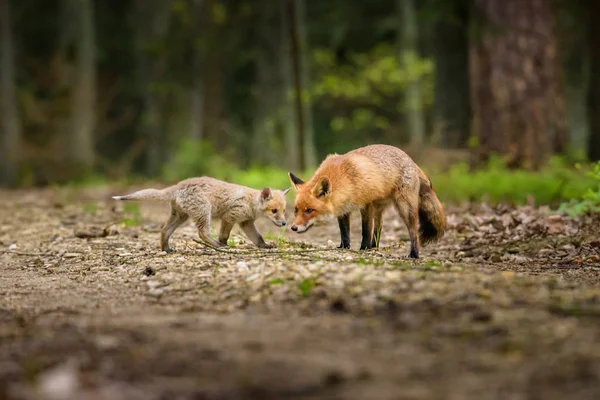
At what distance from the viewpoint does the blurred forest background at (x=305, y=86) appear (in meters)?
14.5

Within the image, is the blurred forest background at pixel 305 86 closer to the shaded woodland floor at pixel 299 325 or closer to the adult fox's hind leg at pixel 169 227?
the adult fox's hind leg at pixel 169 227

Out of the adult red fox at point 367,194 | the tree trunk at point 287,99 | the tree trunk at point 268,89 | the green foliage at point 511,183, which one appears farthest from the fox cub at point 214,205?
the tree trunk at point 268,89

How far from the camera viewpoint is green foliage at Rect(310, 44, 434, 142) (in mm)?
26141

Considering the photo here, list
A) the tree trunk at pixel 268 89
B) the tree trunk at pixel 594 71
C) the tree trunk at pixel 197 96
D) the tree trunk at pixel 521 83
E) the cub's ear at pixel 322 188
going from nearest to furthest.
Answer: the cub's ear at pixel 322 188 < the tree trunk at pixel 521 83 < the tree trunk at pixel 594 71 < the tree trunk at pixel 268 89 < the tree trunk at pixel 197 96

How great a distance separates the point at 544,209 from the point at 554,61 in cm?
496

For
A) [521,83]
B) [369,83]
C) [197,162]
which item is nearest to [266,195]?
[521,83]

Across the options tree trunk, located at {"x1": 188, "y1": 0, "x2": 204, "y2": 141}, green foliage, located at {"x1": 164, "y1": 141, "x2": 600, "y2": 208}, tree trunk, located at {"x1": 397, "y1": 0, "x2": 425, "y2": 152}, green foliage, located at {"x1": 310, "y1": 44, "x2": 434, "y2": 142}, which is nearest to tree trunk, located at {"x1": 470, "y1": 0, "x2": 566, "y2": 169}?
green foliage, located at {"x1": 164, "y1": 141, "x2": 600, "y2": 208}

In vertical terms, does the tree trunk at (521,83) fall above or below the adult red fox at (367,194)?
above

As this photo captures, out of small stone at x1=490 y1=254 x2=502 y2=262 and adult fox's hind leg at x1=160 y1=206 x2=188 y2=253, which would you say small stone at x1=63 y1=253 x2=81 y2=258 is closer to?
adult fox's hind leg at x1=160 y1=206 x2=188 y2=253

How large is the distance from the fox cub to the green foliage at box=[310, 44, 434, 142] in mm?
17007

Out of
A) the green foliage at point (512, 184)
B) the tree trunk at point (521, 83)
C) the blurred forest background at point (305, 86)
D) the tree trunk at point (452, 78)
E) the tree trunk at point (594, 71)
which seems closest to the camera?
the green foliage at point (512, 184)

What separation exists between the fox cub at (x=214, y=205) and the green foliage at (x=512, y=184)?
4.96 meters

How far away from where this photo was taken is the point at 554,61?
14.7 m

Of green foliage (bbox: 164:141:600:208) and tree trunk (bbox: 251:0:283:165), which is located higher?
tree trunk (bbox: 251:0:283:165)
